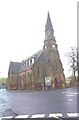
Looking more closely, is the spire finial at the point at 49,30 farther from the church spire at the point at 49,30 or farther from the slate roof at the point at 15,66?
the slate roof at the point at 15,66

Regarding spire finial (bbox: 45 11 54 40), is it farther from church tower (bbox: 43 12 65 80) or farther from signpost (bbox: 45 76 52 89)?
signpost (bbox: 45 76 52 89)

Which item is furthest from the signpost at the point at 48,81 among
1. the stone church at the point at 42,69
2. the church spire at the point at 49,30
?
the church spire at the point at 49,30

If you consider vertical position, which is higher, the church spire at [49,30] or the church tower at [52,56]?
the church spire at [49,30]

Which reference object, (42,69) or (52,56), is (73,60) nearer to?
(52,56)

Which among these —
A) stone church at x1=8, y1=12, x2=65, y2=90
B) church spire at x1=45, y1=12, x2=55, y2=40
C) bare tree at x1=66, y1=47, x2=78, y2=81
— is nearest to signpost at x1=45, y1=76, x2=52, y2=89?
stone church at x1=8, y1=12, x2=65, y2=90

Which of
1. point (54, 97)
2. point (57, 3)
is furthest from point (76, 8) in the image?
point (54, 97)

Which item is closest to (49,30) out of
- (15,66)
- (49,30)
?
(49,30)
